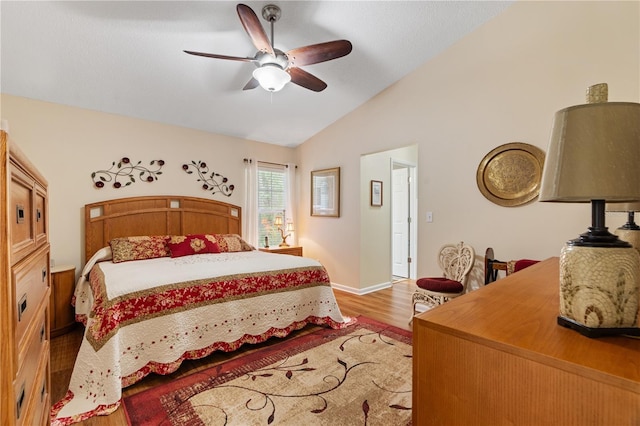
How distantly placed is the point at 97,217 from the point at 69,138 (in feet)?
3.02

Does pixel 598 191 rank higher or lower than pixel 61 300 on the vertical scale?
higher

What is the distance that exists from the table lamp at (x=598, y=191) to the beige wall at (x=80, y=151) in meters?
4.23

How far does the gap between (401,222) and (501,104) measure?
294 cm

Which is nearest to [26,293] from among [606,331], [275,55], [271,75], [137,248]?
[606,331]

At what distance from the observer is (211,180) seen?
4480 millimetres

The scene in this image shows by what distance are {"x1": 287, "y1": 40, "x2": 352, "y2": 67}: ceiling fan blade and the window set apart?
280cm

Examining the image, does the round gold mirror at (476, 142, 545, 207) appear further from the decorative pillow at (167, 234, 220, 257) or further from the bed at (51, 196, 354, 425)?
the decorative pillow at (167, 234, 220, 257)

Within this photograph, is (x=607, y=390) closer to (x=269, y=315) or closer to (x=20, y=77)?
(x=269, y=315)

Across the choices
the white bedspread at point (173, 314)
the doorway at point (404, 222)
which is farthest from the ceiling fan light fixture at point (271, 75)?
the doorway at point (404, 222)

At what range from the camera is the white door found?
5.54 meters

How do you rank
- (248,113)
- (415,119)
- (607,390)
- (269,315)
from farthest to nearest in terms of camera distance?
1. (248,113)
2. (415,119)
3. (269,315)
4. (607,390)

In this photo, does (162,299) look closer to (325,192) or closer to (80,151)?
(80,151)

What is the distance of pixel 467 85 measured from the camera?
3189 millimetres

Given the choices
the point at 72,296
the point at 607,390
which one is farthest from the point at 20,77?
the point at 607,390
